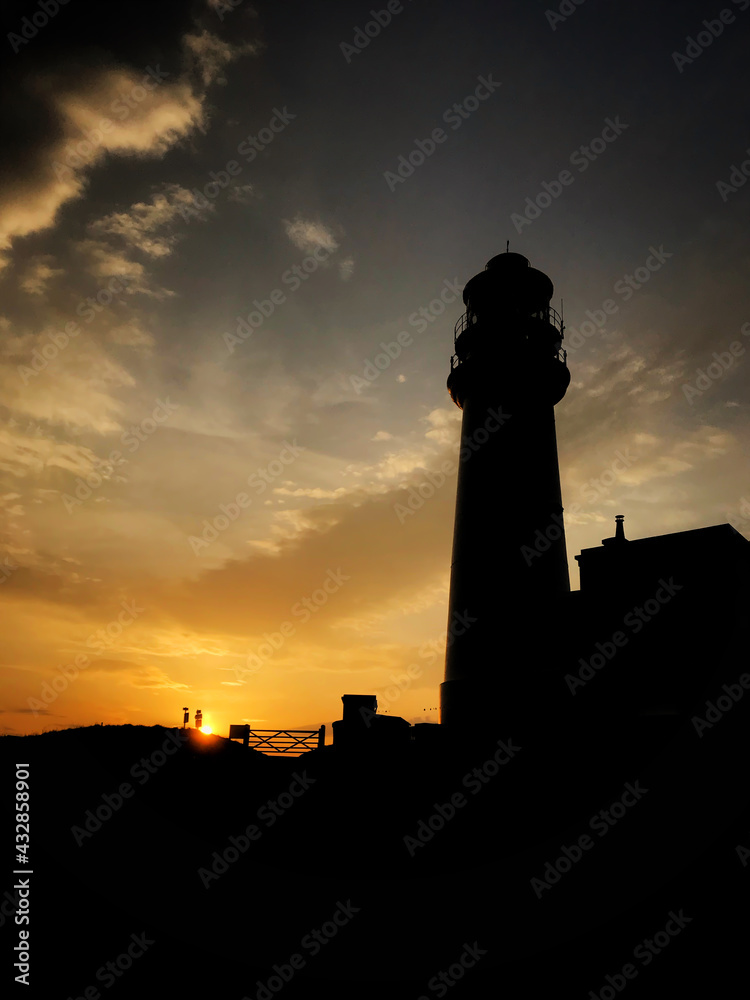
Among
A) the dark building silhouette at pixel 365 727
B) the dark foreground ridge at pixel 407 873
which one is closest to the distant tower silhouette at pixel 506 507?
the dark building silhouette at pixel 365 727

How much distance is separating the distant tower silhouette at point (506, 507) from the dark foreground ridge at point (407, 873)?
2.40 m

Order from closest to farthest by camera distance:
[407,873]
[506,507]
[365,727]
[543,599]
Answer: [407,873] < [365,727] < [543,599] < [506,507]

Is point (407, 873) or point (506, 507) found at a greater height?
point (506, 507)

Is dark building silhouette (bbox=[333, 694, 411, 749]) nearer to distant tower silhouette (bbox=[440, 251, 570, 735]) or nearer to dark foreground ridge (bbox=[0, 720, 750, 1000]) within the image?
dark foreground ridge (bbox=[0, 720, 750, 1000])

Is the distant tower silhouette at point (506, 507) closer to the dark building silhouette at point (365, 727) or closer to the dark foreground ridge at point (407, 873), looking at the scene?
the dark building silhouette at point (365, 727)

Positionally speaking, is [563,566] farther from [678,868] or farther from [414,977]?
[414,977]

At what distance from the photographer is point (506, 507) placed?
670 inches

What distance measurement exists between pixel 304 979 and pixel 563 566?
12.2 m

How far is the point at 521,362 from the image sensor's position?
60.2ft

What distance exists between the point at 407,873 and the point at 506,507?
1032cm

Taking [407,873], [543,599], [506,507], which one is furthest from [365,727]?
[506,507]

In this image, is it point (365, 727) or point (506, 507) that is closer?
point (365, 727)

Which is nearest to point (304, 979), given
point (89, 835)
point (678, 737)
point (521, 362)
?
point (89, 835)

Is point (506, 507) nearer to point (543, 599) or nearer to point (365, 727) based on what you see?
point (543, 599)
